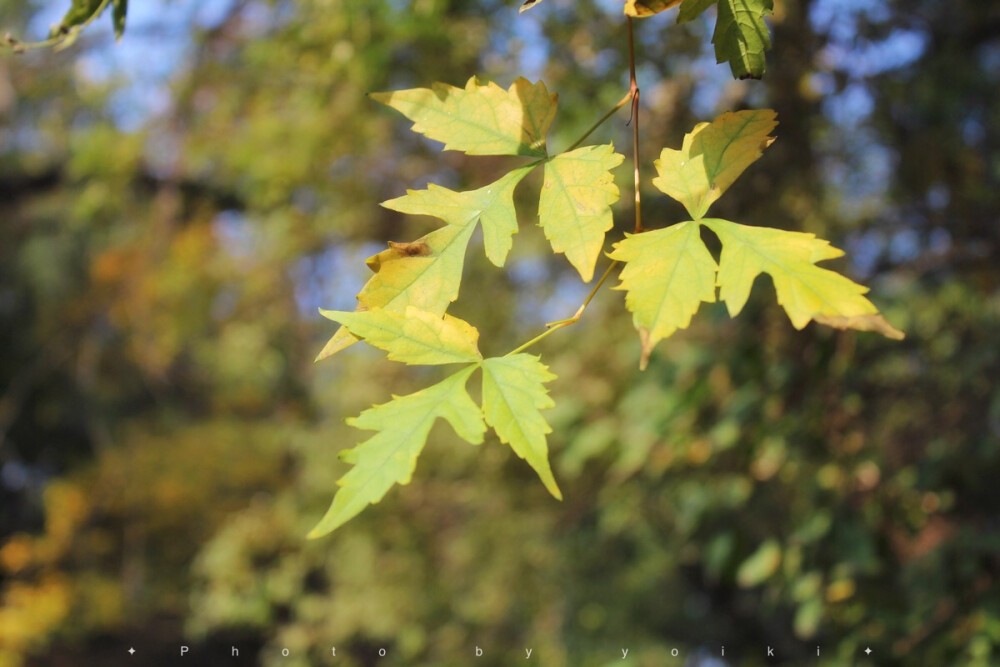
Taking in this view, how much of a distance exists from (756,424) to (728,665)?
1600 millimetres

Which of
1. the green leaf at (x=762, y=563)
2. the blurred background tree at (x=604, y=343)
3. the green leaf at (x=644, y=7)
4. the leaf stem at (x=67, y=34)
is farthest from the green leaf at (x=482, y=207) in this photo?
the green leaf at (x=762, y=563)

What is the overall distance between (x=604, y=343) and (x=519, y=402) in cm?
279

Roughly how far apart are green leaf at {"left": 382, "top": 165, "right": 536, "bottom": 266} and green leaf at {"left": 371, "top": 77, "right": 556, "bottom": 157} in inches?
1.0

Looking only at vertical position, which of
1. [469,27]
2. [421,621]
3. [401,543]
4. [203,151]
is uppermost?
[469,27]

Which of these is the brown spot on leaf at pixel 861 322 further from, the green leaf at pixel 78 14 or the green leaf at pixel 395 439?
the green leaf at pixel 78 14

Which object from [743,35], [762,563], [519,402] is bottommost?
[762,563]

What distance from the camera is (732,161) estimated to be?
52cm

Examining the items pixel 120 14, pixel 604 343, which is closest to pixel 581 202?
pixel 120 14

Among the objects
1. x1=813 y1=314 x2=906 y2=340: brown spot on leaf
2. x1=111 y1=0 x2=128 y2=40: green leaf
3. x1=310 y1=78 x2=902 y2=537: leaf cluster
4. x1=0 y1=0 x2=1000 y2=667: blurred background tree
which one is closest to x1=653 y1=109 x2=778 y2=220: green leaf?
x1=310 y1=78 x2=902 y2=537: leaf cluster

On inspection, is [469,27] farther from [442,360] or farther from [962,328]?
[442,360]

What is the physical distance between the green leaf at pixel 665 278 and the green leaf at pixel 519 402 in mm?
65

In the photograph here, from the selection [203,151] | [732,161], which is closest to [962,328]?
[732,161]

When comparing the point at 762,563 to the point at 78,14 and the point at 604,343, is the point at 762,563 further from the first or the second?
the point at 604,343

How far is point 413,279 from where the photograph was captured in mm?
527
